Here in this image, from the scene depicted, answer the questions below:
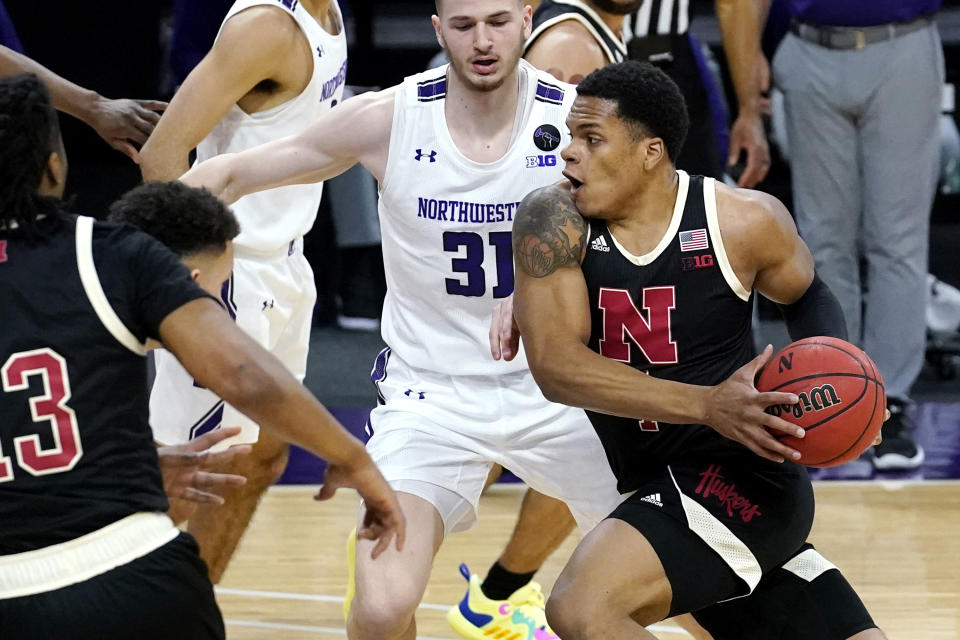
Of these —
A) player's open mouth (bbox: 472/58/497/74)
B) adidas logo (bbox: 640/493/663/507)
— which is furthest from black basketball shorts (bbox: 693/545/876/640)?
player's open mouth (bbox: 472/58/497/74)

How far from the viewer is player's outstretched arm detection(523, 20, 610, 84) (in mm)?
5176

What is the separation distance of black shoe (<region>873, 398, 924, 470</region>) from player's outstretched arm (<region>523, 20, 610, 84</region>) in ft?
7.50

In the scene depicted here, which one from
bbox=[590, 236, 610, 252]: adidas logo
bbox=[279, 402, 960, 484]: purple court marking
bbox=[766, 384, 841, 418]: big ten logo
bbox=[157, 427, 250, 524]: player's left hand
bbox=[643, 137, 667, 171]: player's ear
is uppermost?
bbox=[643, 137, 667, 171]: player's ear

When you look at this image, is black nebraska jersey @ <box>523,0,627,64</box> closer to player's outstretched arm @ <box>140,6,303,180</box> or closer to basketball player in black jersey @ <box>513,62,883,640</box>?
player's outstretched arm @ <box>140,6,303,180</box>

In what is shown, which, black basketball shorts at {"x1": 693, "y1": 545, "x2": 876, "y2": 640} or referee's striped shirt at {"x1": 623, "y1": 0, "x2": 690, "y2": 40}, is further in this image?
referee's striped shirt at {"x1": 623, "y1": 0, "x2": 690, "y2": 40}

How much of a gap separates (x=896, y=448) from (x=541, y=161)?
117 inches

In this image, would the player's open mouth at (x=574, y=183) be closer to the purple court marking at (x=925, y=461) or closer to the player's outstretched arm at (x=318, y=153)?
the player's outstretched arm at (x=318, y=153)

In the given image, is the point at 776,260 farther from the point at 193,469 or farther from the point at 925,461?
the point at 925,461

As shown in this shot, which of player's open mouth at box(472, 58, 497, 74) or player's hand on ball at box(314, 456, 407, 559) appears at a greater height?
player's open mouth at box(472, 58, 497, 74)

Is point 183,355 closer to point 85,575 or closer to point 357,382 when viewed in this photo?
point 85,575

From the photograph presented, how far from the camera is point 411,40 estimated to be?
1025 centimetres

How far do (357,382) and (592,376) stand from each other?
453 cm

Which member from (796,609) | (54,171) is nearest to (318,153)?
(54,171)

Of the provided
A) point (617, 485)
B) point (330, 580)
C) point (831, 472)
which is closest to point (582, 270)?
point (617, 485)
